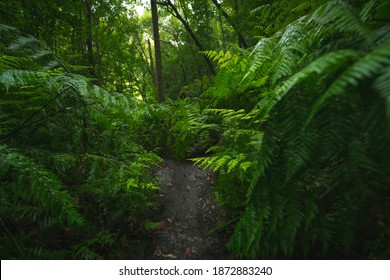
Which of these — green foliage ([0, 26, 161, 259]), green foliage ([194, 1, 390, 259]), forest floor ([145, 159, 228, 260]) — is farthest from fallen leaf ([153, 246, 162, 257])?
green foliage ([194, 1, 390, 259])

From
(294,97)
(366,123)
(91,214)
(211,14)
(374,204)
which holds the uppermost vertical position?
(211,14)

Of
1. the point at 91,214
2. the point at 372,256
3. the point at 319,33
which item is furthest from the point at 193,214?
the point at 319,33

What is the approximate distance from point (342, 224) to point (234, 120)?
2496 millimetres

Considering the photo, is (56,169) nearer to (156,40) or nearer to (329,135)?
(329,135)

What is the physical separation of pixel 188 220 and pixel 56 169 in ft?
6.06

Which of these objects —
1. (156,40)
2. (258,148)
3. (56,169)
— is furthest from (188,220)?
(156,40)

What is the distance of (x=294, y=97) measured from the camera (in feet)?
3.37

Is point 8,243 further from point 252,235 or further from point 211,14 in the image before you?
point 211,14

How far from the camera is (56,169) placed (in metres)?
2.29

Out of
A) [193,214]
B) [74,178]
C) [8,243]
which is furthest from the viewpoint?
[193,214]

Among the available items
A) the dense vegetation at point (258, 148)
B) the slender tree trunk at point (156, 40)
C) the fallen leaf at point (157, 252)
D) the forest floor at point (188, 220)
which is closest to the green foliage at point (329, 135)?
the dense vegetation at point (258, 148)

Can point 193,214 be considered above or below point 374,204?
below

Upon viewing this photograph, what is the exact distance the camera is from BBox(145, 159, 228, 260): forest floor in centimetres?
258

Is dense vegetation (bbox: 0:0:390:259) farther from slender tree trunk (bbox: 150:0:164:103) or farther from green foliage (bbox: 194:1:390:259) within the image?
slender tree trunk (bbox: 150:0:164:103)
